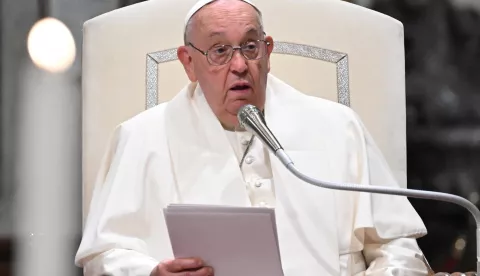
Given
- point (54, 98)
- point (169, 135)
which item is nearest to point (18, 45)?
point (54, 98)

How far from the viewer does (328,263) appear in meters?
2.24

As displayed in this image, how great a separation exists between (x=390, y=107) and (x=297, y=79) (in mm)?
366

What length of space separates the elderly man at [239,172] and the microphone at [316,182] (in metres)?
0.43

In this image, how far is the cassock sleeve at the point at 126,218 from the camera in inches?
84.5

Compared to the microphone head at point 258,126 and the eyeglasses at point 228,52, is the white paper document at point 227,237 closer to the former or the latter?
the microphone head at point 258,126

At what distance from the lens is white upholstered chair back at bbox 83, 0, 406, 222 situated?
106 inches

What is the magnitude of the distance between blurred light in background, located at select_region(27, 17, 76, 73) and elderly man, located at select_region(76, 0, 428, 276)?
1.98 ft

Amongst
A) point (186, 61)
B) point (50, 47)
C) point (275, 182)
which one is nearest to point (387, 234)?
point (275, 182)

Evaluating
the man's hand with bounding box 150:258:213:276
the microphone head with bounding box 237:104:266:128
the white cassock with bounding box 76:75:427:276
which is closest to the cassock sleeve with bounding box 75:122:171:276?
the white cassock with bounding box 76:75:427:276

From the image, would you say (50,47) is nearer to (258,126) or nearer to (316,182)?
(258,126)

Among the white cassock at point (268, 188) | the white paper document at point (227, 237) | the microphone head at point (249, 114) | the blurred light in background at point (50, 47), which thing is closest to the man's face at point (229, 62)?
the white cassock at point (268, 188)

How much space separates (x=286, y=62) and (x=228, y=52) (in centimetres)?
45

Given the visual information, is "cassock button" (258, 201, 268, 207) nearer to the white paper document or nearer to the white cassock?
the white cassock

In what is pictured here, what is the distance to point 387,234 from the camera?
224 cm
